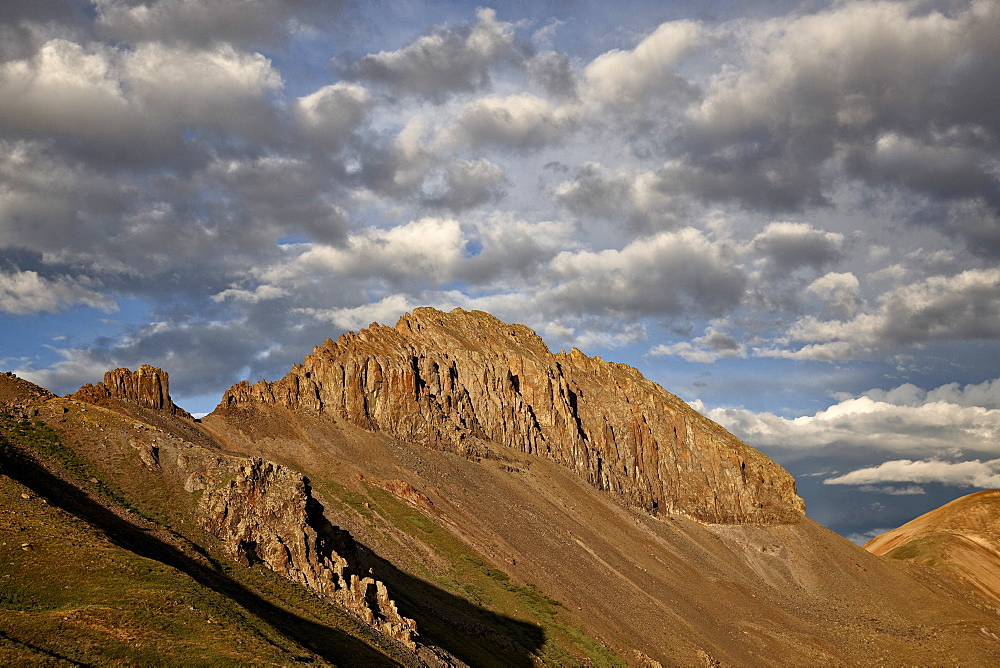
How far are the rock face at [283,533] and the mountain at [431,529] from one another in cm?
16

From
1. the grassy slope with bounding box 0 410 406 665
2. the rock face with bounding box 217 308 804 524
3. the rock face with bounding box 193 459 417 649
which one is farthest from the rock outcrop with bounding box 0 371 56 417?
the rock face with bounding box 217 308 804 524

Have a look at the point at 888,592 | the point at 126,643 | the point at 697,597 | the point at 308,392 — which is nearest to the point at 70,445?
the point at 126,643

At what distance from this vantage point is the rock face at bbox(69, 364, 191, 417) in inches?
3538

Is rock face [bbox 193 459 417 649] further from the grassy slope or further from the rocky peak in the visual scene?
the rocky peak

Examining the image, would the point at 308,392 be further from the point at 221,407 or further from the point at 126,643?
the point at 126,643

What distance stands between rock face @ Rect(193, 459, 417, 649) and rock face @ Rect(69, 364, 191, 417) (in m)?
47.2

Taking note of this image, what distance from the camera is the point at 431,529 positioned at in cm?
8906

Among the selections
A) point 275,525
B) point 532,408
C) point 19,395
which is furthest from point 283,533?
point 532,408

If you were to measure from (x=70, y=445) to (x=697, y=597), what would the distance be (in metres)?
86.8

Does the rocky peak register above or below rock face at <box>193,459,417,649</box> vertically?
above

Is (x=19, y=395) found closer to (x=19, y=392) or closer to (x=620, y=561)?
(x=19, y=392)

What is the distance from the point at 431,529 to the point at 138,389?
4063cm

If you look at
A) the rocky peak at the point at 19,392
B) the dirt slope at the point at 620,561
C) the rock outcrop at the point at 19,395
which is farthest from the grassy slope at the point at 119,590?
the dirt slope at the point at 620,561

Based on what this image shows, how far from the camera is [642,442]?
165m
